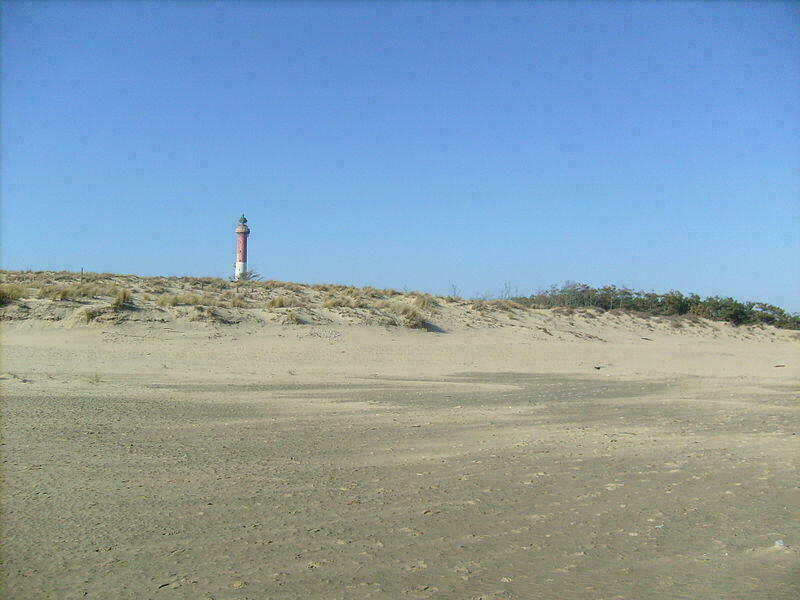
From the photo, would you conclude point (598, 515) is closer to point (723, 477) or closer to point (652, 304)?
point (723, 477)

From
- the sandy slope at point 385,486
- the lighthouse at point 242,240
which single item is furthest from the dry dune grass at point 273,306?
the lighthouse at point 242,240

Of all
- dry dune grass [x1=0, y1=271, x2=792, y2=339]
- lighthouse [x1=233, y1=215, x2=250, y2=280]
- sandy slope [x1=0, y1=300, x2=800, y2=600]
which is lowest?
sandy slope [x1=0, y1=300, x2=800, y2=600]

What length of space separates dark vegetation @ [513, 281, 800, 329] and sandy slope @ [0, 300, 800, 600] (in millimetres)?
21331

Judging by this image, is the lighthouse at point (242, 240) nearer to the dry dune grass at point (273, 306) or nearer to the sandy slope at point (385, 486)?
the dry dune grass at point (273, 306)

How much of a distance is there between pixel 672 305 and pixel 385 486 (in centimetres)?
3357

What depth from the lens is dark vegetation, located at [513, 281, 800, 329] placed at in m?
36.7

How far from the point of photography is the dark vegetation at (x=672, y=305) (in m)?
36.7

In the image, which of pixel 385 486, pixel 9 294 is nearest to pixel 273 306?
pixel 9 294

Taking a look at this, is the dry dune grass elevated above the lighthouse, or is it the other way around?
the lighthouse

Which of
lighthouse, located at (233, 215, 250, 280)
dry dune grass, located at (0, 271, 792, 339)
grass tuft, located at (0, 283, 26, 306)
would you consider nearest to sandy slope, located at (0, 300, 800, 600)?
grass tuft, located at (0, 283, 26, 306)

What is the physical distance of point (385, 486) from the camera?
6.76 metres

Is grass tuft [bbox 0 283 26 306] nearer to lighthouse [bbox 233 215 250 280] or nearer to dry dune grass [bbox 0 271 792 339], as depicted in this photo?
dry dune grass [bbox 0 271 792 339]

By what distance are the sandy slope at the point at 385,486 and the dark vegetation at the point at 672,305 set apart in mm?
21331

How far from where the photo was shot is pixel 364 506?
20.1ft
